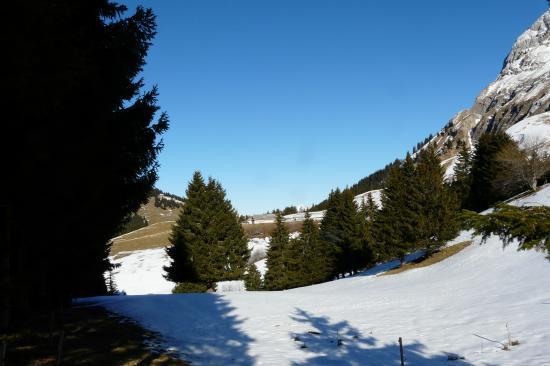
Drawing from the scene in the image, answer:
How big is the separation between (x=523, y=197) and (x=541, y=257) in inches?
798

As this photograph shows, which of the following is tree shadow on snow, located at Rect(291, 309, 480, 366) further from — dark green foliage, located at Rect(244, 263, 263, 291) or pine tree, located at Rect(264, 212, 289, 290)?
pine tree, located at Rect(264, 212, 289, 290)

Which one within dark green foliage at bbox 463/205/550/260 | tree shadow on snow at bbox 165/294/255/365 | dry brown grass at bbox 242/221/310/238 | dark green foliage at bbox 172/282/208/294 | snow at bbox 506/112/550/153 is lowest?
tree shadow on snow at bbox 165/294/255/365

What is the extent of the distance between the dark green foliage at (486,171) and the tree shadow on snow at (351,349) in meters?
39.7

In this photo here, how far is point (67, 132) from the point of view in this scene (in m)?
7.64

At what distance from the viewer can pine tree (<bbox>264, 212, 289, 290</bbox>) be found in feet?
136

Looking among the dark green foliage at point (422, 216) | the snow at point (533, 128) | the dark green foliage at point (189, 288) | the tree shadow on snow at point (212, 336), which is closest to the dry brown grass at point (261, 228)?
the dark green foliage at point (189, 288)

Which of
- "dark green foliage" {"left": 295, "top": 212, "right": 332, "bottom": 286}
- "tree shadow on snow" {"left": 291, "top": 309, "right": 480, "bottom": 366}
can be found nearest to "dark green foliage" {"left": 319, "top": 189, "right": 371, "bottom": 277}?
"dark green foliage" {"left": 295, "top": 212, "right": 332, "bottom": 286}

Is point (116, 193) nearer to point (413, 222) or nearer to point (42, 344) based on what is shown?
point (42, 344)

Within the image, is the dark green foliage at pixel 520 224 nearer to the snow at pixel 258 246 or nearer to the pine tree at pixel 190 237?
the pine tree at pixel 190 237

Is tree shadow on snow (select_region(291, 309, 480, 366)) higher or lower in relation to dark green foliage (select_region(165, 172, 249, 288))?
lower

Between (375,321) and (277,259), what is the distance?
1057 inches

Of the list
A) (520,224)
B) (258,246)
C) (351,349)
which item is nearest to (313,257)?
(258,246)

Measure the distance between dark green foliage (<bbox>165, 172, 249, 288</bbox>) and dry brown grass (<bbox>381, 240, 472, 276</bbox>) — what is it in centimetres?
1326

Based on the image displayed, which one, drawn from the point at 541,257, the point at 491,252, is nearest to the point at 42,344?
the point at 541,257
